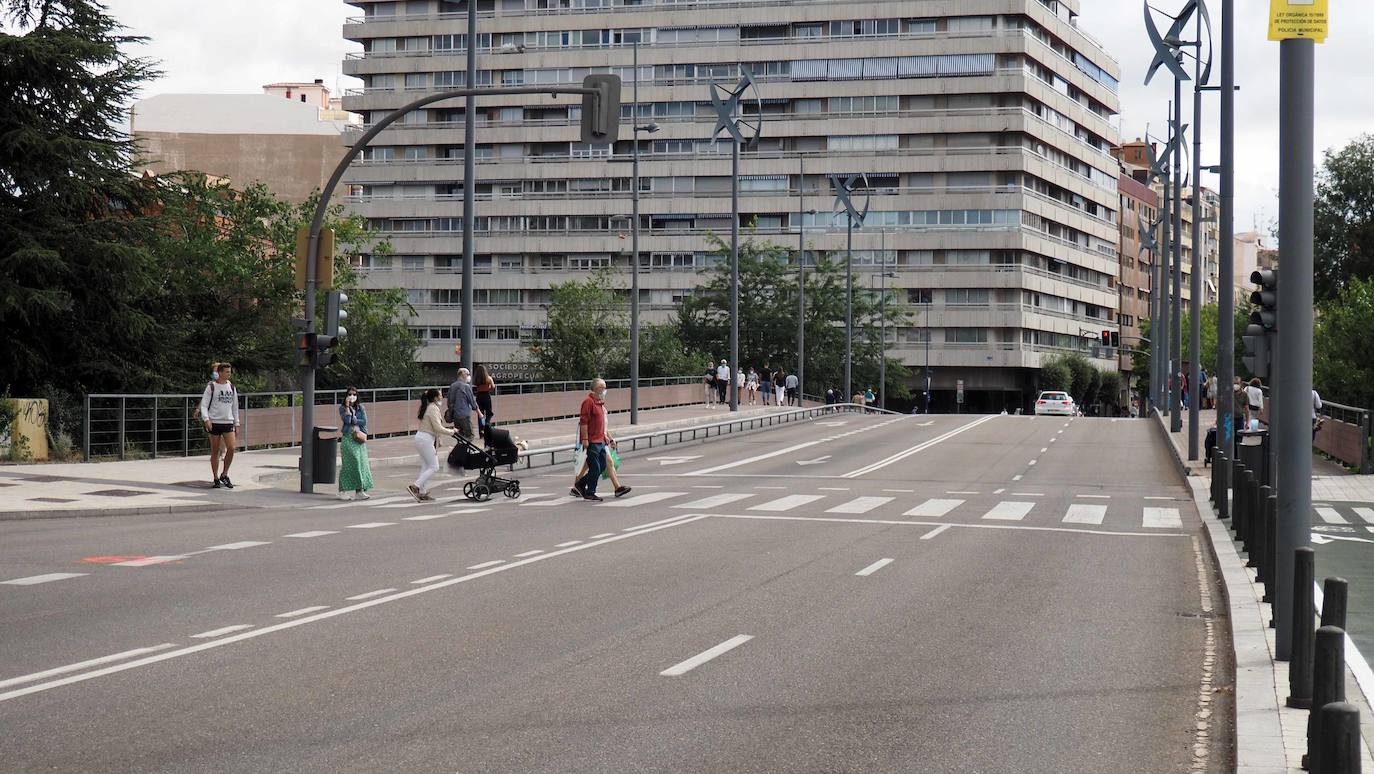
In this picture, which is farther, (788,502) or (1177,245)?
(1177,245)

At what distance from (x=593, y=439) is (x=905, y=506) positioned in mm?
4697

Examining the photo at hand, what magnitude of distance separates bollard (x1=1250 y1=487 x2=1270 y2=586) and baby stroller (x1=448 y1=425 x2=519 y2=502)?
1232 centimetres

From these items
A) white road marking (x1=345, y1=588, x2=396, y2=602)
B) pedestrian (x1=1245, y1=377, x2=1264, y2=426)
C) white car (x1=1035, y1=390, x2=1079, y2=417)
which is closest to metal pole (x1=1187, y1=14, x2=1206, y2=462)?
pedestrian (x1=1245, y1=377, x2=1264, y2=426)

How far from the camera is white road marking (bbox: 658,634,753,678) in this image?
8907mm

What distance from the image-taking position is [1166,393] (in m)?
65.4

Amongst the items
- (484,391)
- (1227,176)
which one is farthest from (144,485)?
(1227,176)

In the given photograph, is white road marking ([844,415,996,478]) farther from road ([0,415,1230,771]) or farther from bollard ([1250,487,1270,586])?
bollard ([1250,487,1270,586])

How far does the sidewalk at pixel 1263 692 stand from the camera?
6.70 meters

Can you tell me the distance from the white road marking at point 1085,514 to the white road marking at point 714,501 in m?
4.82

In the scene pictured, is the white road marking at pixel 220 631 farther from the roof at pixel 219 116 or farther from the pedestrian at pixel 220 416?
the roof at pixel 219 116

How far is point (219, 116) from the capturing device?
110 meters

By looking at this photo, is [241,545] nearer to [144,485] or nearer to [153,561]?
[153,561]

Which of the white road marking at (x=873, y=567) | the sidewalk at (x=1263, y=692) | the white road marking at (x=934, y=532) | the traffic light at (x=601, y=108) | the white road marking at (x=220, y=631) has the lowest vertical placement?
the white road marking at (x=934, y=532)

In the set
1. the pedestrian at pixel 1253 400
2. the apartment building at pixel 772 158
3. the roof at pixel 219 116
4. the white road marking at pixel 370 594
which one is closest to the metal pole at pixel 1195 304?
the pedestrian at pixel 1253 400
